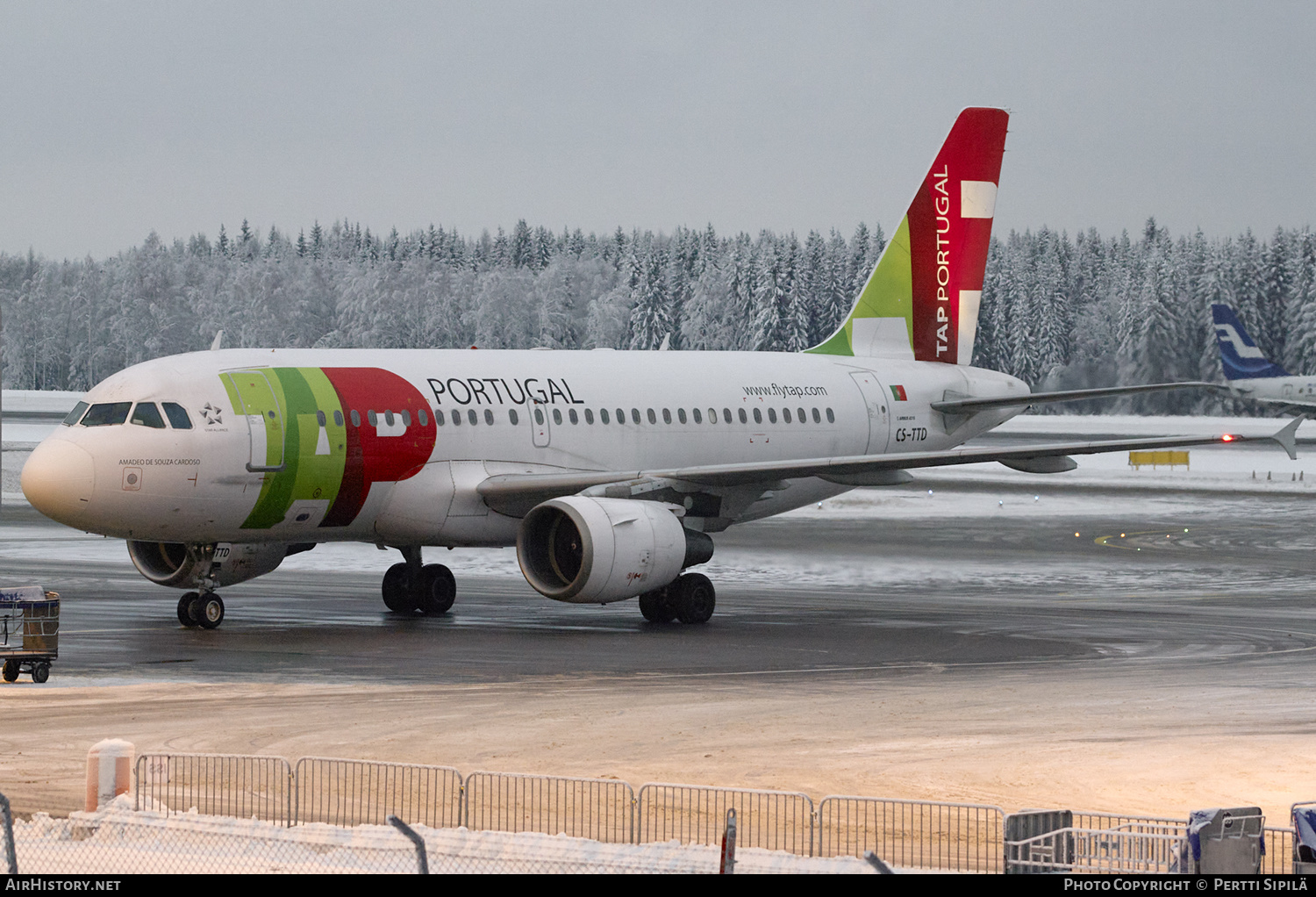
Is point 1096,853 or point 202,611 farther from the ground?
point 1096,853

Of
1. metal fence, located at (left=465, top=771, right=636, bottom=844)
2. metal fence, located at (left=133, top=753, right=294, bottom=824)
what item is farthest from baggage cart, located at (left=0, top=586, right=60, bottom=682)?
metal fence, located at (left=465, top=771, right=636, bottom=844)

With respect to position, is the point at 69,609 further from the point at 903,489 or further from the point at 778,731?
the point at 903,489

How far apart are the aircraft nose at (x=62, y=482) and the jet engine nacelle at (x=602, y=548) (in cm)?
593

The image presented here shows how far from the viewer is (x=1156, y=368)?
127625 mm

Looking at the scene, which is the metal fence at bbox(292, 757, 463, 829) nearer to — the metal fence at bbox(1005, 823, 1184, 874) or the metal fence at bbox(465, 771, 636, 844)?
the metal fence at bbox(465, 771, 636, 844)

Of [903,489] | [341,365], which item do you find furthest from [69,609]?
[903,489]

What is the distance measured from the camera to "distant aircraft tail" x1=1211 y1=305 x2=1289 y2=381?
296 ft

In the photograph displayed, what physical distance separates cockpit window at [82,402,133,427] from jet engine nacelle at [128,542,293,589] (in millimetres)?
2383

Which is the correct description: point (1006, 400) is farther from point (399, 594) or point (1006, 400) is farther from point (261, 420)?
point (261, 420)

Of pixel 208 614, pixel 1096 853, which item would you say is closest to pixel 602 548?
pixel 208 614

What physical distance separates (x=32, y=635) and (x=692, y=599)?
1007cm

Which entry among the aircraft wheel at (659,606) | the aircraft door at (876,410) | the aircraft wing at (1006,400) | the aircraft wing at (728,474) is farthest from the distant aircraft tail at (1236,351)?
the aircraft wheel at (659,606)

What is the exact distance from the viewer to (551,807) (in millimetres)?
14656
